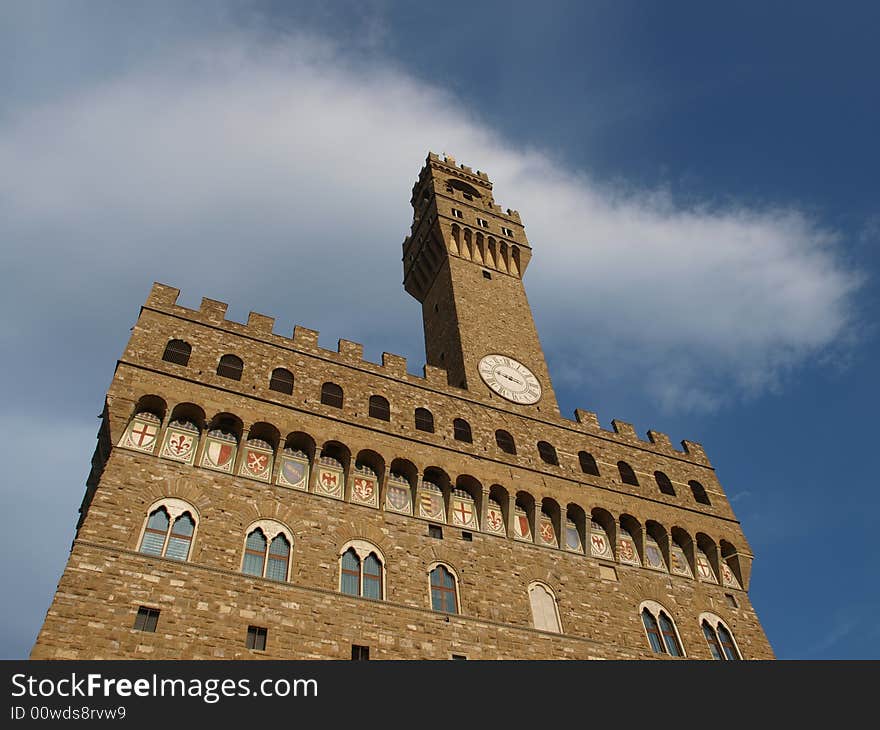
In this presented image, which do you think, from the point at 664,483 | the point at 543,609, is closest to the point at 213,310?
the point at 543,609

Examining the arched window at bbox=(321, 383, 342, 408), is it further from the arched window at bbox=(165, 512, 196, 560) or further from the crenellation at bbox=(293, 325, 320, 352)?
the arched window at bbox=(165, 512, 196, 560)

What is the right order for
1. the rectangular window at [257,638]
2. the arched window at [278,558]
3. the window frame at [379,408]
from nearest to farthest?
the rectangular window at [257,638] < the arched window at [278,558] < the window frame at [379,408]

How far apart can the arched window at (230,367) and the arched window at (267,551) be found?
14.7ft

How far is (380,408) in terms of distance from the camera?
2223 cm

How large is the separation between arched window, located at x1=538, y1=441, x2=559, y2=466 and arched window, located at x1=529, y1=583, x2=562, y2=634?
4.42 m

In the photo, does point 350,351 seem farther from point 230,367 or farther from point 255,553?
point 255,553

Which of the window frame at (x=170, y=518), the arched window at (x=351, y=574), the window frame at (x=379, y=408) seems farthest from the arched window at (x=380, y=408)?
the window frame at (x=170, y=518)

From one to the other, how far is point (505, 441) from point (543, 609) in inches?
216

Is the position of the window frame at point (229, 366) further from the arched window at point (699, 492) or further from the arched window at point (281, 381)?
the arched window at point (699, 492)

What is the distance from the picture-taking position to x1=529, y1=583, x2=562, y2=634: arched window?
19.5m

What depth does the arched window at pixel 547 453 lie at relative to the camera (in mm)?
23688

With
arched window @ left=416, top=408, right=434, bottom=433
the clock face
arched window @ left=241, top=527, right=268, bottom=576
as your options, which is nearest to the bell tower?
the clock face

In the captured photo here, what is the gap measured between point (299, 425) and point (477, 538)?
18.7 feet
